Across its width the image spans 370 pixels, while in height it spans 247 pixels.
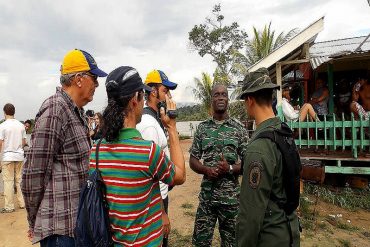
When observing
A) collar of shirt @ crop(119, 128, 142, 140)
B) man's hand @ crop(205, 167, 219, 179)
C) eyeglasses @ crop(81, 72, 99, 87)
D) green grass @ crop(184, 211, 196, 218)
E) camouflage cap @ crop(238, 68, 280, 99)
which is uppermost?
eyeglasses @ crop(81, 72, 99, 87)

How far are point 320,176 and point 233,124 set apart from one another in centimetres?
300

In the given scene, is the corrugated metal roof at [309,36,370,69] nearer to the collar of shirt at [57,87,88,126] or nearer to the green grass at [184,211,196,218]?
the green grass at [184,211,196,218]

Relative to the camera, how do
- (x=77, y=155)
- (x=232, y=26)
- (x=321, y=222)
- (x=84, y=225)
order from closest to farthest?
(x=84, y=225), (x=77, y=155), (x=321, y=222), (x=232, y=26)

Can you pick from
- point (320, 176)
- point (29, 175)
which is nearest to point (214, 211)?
point (29, 175)

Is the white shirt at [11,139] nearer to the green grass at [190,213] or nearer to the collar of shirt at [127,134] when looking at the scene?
the green grass at [190,213]

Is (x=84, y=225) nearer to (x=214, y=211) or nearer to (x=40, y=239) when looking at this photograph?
(x=40, y=239)

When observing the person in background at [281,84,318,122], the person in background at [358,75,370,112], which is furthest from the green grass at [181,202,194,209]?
the person in background at [358,75,370,112]

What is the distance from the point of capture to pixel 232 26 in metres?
26.5

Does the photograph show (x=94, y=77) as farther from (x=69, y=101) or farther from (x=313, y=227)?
(x=313, y=227)

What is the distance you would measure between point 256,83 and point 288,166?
1.83 ft

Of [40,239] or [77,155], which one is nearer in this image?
[40,239]

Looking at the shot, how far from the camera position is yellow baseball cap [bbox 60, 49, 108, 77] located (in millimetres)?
1989

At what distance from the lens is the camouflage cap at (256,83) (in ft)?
6.23

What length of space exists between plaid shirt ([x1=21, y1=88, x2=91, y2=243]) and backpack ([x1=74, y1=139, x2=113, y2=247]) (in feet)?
1.04
